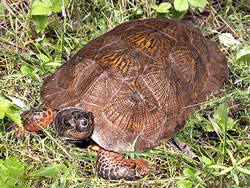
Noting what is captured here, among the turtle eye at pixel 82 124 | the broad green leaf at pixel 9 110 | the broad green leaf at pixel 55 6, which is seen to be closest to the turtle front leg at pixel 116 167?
the turtle eye at pixel 82 124

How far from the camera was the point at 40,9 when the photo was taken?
3031 mm

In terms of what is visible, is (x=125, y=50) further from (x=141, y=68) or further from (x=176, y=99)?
Result: (x=176, y=99)

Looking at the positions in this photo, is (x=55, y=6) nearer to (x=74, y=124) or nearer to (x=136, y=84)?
(x=136, y=84)

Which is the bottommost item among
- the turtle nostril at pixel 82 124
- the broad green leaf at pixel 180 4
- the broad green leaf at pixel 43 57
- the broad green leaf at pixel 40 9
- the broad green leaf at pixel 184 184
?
the broad green leaf at pixel 184 184

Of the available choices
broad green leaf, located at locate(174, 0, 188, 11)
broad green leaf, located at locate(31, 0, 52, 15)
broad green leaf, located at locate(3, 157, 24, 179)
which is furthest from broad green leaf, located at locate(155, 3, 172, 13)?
broad green leaf, located at locate(3, 157, 24, 179)

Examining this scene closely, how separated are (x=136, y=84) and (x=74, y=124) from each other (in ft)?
2.24

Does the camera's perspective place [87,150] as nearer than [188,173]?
No

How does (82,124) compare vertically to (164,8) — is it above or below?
below

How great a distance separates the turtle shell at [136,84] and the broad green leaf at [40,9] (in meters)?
0.58

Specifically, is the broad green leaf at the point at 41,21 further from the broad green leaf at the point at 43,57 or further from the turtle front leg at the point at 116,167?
the turtle front leg at the point at 116,167

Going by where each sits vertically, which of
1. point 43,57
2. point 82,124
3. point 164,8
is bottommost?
point 82,124

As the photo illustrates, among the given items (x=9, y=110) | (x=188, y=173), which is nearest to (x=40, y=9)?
(x=9, y=110)

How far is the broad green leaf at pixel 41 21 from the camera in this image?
3.21 metres

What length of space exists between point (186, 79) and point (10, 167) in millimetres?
1829
